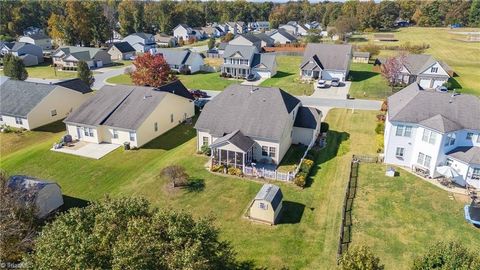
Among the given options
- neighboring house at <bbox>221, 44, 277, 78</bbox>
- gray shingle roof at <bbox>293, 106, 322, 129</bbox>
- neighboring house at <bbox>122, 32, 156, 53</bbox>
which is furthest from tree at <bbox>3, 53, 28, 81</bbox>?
gray shingle roof at <bbox>293, 106, 322, 129</bbox>

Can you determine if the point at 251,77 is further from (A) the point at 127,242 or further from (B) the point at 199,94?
(A) the point at 127,242

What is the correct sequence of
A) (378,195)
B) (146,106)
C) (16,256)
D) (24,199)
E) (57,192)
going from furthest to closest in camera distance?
1. (146,106)
2. (378,195)
3. (57,192)
4. (24,199)
5. (16,256)

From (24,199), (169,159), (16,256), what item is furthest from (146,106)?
(16,256)

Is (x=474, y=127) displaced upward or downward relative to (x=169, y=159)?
upward

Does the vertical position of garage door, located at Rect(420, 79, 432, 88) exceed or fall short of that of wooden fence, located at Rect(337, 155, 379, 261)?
it exceeds it

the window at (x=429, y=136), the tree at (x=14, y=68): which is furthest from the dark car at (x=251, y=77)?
the window at (x=429, y=136)

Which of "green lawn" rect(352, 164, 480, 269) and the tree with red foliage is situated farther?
the tree with red foliage

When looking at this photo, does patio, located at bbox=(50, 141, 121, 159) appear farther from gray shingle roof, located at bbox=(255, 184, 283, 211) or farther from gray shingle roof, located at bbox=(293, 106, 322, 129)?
gray shingle roof, located at bbox=(293, 106, 322, 129)

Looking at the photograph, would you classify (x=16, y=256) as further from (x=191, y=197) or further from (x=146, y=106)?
(x=146, y=106)
